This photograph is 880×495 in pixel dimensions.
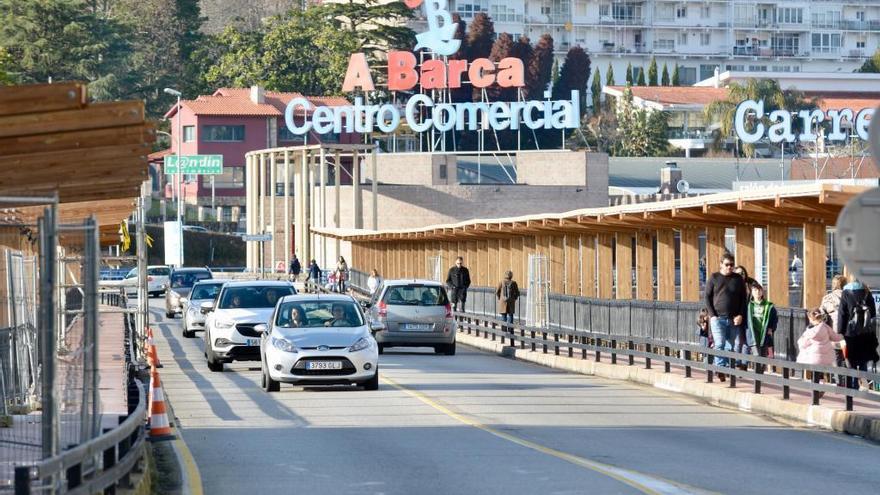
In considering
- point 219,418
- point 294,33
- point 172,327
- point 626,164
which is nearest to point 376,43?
point 294,33

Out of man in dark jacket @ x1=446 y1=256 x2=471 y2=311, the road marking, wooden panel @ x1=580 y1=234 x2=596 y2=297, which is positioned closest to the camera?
the road marking

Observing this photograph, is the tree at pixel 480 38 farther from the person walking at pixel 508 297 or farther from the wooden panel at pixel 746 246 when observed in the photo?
the wooden panel at pixel 746 246

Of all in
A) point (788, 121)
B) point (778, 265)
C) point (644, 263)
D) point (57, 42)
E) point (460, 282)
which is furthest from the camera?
point (57, 42)

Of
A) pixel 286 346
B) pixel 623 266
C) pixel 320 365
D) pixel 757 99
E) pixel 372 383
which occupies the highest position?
pixel 757 99

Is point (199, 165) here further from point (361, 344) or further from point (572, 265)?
point (361, 344)

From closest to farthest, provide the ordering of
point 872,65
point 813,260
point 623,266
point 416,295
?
point 813,260
point 623,266
point 416,295
point 872,65

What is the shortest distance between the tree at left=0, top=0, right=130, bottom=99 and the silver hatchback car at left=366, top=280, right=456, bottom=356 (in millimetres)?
75672

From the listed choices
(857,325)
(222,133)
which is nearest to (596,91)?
(222,133)

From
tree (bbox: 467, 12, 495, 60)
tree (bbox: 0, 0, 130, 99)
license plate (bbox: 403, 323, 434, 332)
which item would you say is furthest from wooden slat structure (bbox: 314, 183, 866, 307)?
tree (bbox: 467, 12, 495, 60)

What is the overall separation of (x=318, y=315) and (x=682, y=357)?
22.4 feet

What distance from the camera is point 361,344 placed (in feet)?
82.0

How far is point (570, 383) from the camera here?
28.0 metres

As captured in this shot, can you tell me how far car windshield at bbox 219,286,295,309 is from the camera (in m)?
31.3

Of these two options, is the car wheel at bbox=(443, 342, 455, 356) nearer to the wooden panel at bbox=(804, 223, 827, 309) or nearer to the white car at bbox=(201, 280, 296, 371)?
the white car at bbox=(201, 280, 296, 371)
